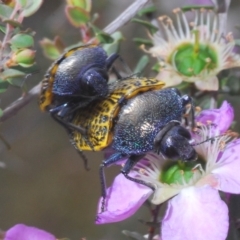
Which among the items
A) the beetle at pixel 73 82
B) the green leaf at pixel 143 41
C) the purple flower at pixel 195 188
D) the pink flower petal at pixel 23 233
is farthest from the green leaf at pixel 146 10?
the pink flower petal at pixel 23 233

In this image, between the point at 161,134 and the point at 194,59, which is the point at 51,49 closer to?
the point at 194,59

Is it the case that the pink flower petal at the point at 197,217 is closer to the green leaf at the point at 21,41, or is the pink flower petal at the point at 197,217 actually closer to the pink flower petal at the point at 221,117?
the pink flower petal at the point at 221,117

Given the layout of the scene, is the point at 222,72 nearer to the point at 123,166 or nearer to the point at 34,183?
the point at 123,166

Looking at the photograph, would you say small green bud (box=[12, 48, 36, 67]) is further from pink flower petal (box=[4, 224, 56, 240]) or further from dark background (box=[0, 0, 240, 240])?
dark background (box=[0, 0, 240, 240])

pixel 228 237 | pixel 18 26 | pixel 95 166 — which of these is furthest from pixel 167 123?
pixel 95 166

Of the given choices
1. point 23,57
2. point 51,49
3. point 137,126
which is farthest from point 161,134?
point 51,49

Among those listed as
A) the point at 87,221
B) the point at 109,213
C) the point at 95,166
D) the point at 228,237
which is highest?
the point at 109,213

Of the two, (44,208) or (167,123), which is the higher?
(167,123)
